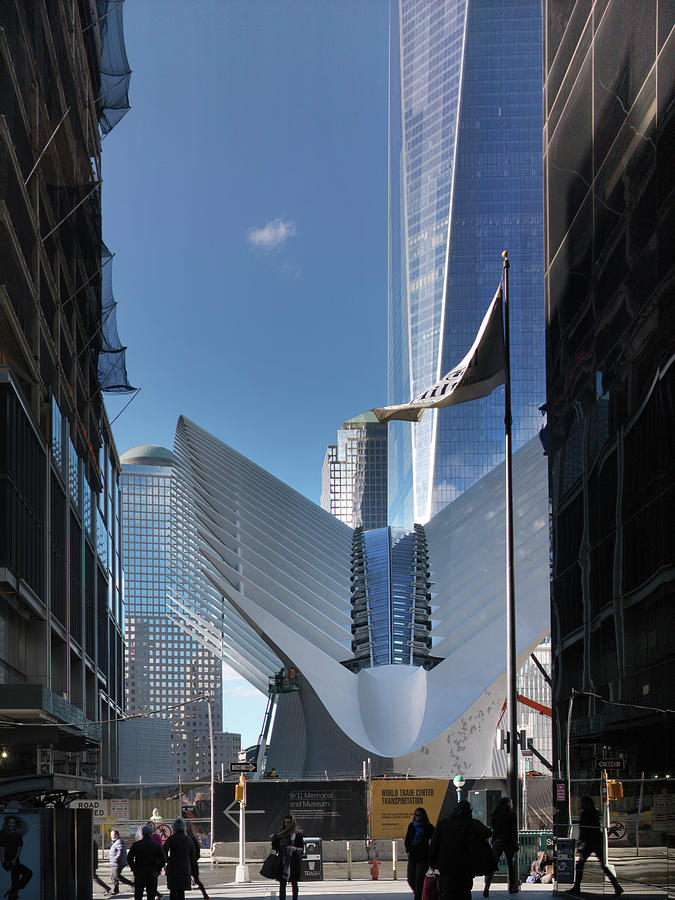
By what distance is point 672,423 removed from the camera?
12.5 metres

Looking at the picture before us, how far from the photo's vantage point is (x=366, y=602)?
72.1 m

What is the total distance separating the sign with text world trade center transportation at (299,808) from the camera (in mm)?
28391

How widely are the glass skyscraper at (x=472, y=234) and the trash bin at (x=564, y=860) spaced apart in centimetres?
15030

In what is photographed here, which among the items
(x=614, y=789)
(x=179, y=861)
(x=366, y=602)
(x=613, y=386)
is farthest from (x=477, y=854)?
(x=366, y=602)

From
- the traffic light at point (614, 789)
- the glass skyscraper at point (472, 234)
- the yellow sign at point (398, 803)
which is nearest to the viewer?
the traffic light at point (614, 789)

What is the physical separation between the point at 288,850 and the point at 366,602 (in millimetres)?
55114

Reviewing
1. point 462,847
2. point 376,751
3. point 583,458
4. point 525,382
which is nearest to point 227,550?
point 376,751

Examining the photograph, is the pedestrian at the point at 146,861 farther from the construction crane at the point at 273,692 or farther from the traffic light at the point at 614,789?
the construction crane at the point at 273,692

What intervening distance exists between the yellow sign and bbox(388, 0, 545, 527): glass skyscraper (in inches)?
5494

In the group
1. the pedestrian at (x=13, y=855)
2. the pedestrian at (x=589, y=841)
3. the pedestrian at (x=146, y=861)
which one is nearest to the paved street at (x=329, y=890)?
the pedestrian at (x=589, y=841)

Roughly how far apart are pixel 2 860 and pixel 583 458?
30.8 feet

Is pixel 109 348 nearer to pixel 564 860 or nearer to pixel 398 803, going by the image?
pixel 398 803

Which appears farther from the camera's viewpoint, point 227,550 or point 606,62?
point 227,550

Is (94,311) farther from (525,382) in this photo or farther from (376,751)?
(525,382)
